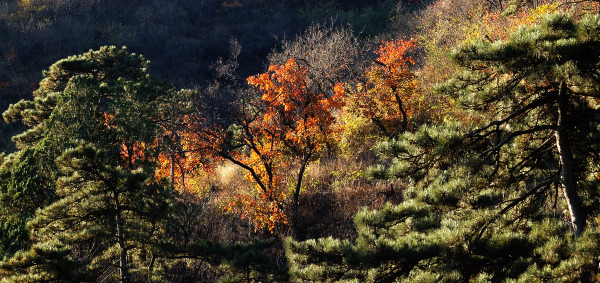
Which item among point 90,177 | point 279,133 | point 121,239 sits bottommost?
point 121,239

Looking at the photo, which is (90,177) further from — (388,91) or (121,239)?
(388,91)

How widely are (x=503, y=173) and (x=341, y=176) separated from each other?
10249 mm

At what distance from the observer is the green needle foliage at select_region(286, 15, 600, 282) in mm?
4299

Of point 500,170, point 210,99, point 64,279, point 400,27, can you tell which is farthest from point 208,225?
point 400,27

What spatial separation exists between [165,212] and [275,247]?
6.03m

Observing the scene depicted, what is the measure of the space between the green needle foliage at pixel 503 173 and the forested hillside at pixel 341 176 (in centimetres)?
2

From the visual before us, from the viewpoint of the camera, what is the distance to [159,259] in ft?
29.3

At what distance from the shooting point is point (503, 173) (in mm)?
5789

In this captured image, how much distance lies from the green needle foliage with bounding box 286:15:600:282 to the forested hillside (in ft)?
0.08

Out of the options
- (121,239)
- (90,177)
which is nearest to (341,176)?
(121,239)

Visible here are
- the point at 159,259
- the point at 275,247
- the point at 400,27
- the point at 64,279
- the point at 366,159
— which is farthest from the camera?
the point at 400,27

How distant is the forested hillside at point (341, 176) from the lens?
4961 mm

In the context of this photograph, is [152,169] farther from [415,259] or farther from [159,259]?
[415,259]

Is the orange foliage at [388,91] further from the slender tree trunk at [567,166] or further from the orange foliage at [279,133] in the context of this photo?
the slender tree trunk at [567,166]
